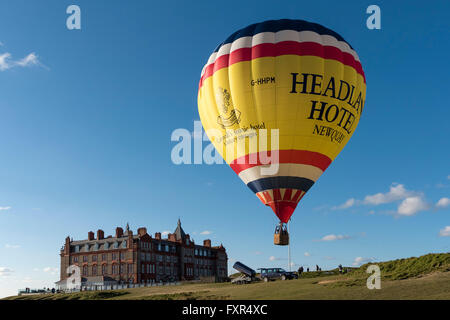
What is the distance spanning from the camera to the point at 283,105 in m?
28.5

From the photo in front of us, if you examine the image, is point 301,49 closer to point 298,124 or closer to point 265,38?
point 265,38

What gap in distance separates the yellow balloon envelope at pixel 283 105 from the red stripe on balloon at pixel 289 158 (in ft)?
0.20

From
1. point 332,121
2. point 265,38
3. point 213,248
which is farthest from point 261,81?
point 213,248

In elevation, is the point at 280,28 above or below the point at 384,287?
above

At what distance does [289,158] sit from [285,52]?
252 inches

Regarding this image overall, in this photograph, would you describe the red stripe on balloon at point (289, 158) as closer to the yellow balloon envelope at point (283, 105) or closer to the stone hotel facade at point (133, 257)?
the yellow balloon envelope at point (283, 105)

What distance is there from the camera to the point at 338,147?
30922 mm

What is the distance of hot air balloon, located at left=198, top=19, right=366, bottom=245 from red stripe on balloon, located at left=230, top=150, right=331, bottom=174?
2.4 inches

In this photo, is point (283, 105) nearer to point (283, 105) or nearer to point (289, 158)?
point (283, 105)

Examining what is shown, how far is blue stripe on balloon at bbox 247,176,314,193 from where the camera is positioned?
29.0 metres

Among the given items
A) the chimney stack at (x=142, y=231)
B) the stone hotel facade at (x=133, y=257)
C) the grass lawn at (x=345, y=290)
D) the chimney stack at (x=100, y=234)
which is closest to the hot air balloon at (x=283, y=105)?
the grass lawn at (x=345, y=290)

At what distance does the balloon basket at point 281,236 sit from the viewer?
28.8 m
